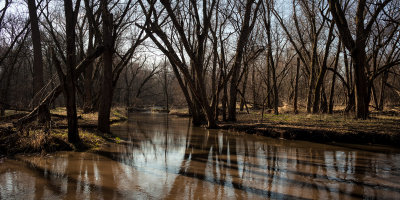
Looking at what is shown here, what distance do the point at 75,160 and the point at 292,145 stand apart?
24.0 feet

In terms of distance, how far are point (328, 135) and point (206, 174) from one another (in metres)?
6.76

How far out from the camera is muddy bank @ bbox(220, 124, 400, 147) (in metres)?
10.2

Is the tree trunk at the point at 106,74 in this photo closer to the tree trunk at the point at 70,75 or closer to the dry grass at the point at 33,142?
the tree trunk at the point at 70,75

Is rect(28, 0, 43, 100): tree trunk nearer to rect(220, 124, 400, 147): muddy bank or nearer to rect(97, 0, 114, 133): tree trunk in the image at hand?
rect(97, 0, 114, 133): tree trunk

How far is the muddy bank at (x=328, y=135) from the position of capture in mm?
10250

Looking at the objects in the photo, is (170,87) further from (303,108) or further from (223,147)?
(223,147)

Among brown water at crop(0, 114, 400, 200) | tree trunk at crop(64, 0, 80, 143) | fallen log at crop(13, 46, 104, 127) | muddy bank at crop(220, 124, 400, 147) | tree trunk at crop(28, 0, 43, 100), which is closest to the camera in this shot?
brown water at crop(0, 114, 400, 200)

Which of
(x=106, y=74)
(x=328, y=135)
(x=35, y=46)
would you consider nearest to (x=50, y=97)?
(x=106, y=74)

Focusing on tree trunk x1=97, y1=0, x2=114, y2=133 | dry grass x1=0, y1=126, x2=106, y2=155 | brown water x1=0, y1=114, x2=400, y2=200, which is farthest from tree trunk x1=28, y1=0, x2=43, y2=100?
brown water x1=0, y1=114, x2=400, y2=200

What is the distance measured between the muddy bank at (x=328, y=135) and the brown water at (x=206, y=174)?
92 centimetres

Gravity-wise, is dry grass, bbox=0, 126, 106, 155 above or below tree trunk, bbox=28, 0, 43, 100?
below

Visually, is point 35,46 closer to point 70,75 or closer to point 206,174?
point 70,75

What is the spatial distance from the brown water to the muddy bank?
3.02 ft

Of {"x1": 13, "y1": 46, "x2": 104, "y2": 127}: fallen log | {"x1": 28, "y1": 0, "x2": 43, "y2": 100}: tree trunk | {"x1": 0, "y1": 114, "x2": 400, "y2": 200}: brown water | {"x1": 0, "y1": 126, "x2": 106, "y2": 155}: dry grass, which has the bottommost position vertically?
{"x1": 0, "y1": 114, "x2": 400, "y2": 200}: brown water
